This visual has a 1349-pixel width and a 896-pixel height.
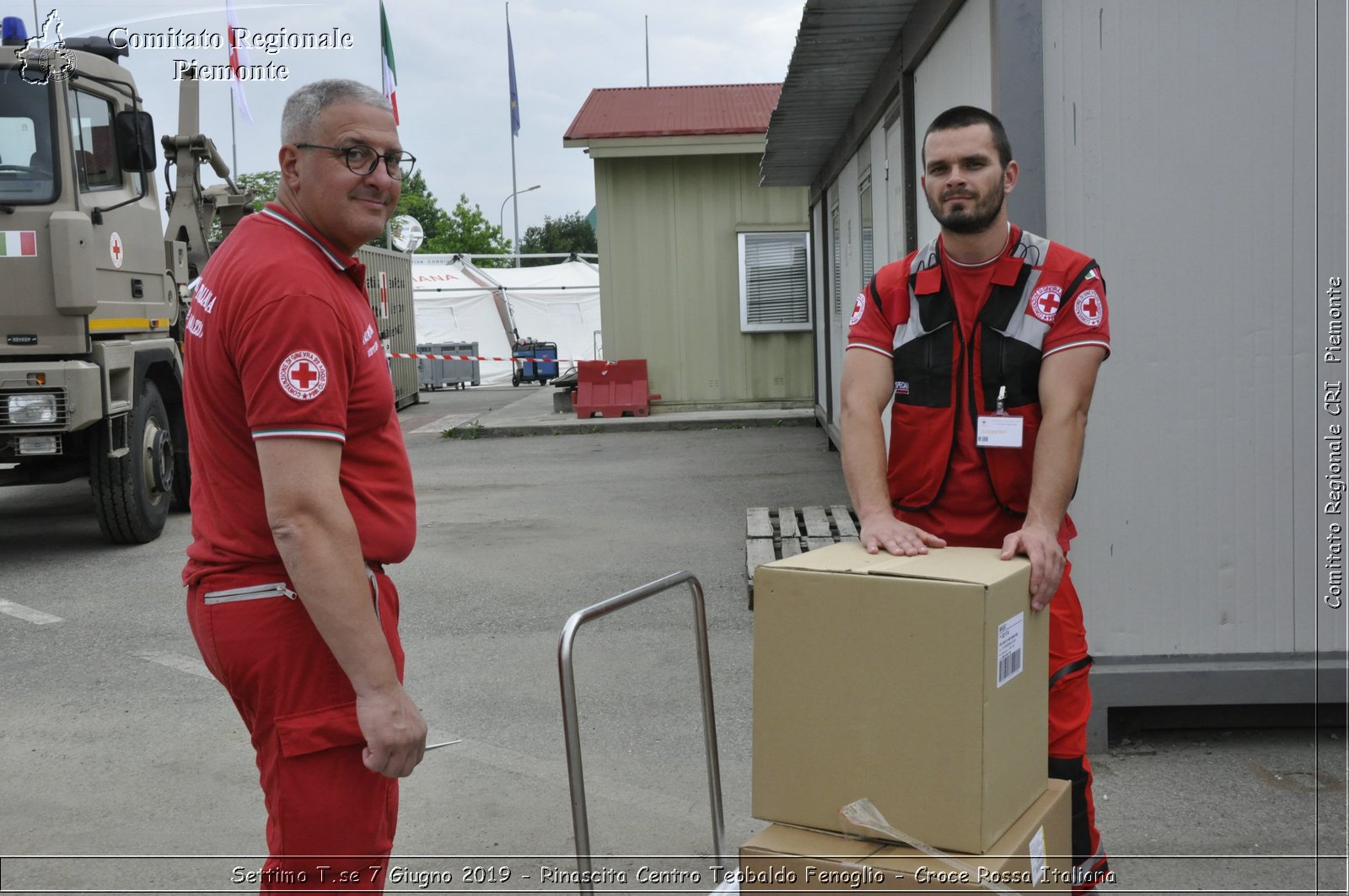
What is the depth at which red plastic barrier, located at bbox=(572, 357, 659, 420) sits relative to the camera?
54.4 ft

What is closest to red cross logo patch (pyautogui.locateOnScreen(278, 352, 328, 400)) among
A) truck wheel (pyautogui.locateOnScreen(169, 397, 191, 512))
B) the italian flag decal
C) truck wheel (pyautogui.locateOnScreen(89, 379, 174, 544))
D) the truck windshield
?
the italian flag decal

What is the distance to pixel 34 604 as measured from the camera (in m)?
7.13

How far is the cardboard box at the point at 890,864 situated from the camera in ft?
7.05

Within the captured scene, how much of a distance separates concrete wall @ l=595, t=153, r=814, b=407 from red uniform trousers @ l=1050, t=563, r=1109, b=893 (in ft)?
46.6

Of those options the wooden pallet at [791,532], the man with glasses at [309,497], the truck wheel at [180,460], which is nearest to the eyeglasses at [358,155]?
the man with glasses at [309,497]

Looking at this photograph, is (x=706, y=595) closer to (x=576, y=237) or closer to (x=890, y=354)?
(x=890, y=354)

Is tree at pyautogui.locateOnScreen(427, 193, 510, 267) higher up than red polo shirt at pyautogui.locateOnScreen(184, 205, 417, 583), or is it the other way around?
tree at pyautogui.locateOnScreen(427, 193, 510, 267)

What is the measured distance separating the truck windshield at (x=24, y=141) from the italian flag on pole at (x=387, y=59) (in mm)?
13588

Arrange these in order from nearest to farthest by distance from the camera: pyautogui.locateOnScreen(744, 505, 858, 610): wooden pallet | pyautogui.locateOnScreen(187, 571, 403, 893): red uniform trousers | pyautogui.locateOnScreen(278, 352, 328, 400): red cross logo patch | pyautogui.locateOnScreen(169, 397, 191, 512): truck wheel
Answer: pyautogui.locateOnScreen(278, 352, 328, 400): red cross logo patch → pyautogui.locateOnScreen(187, 571, 403, 893): red uniform trousers → pyautogui.locateOnScreen(744, 505, 858, 610): wooden pallet → pyautogui.locateOnScreen(169, 397, 191, 512): truck wheel

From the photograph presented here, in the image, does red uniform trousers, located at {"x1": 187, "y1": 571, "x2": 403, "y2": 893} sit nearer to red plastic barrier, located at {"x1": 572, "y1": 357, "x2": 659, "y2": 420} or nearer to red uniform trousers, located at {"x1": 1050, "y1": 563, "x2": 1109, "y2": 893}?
red uniform trousers, located at {"x1": 1050, "y1": 563, "x2": 1109, "y2": 893}

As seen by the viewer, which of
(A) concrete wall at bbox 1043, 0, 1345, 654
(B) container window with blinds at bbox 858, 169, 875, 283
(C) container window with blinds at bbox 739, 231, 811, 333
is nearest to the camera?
(A) concrete wall at bbox 1043, 0, 1345, 654

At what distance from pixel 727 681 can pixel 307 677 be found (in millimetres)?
3267

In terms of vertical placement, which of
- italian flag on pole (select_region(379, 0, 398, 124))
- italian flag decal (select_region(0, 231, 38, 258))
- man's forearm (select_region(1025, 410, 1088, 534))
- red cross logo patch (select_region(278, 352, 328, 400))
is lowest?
man's forearm (select_region(1025, 410, 1088, 534))

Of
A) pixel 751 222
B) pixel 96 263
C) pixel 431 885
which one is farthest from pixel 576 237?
pixel 431 885
